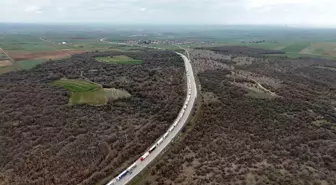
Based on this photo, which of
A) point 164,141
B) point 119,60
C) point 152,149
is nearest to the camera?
point 152,149

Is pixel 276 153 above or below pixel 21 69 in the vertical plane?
below

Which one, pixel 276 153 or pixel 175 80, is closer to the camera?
pixel 276 153

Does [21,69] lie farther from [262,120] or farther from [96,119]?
[262,120]

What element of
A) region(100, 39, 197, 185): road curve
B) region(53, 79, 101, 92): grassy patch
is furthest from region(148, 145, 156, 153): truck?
region(53, 79, 101, 92): grassy patch

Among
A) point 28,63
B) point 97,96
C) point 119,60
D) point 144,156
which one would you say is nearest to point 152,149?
point 144,156

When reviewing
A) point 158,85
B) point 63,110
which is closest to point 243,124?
point 158,85

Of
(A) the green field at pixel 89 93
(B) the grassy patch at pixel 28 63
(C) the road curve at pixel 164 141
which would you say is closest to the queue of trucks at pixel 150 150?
(C) the road curve at pixel 164 141

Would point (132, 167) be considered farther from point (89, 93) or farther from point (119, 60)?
point (119, 60)
